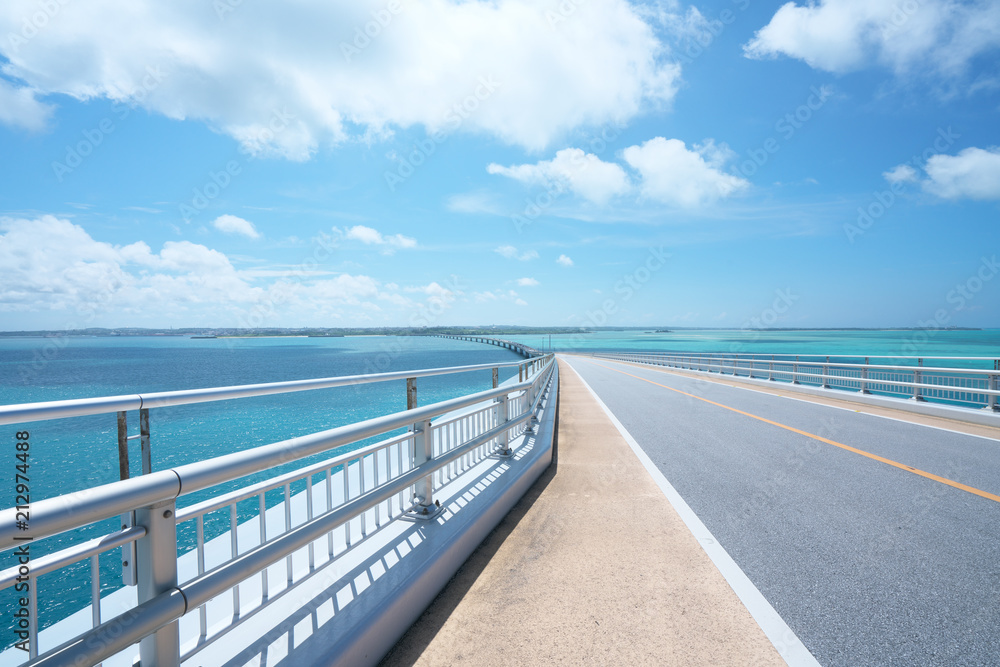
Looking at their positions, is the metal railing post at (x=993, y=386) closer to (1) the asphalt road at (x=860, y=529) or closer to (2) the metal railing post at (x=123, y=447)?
(1) the asphalt road at (x=860, y=529)

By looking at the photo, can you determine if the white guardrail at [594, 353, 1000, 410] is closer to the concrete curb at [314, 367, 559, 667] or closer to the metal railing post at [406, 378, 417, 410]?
the concrete curb at [314, 367, 559, 667]

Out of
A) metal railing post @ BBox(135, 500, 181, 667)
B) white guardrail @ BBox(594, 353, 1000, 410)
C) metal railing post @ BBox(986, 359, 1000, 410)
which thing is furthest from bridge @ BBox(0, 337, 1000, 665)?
white guardrail @ BBox(594, 353, 1000, 410)

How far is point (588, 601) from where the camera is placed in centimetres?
363

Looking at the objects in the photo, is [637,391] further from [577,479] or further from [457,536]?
[457,536]

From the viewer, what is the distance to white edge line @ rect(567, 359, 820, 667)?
9.87ft

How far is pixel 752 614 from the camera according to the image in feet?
11.2

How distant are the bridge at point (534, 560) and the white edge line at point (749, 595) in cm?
2

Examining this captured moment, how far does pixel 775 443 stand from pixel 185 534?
36.3ft

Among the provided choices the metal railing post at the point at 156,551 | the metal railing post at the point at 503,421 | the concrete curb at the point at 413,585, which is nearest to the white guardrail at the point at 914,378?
the metal railing post at the point at 503,421

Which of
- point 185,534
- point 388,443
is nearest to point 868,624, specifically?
point 388,443

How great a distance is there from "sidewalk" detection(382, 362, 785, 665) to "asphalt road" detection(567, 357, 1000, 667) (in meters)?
0.44

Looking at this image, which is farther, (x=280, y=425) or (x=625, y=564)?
(x=280, y=425)

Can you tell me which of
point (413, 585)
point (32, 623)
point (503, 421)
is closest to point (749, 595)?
point (413, 585)

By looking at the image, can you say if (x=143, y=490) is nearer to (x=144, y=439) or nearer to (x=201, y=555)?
(x=201, y=555)
